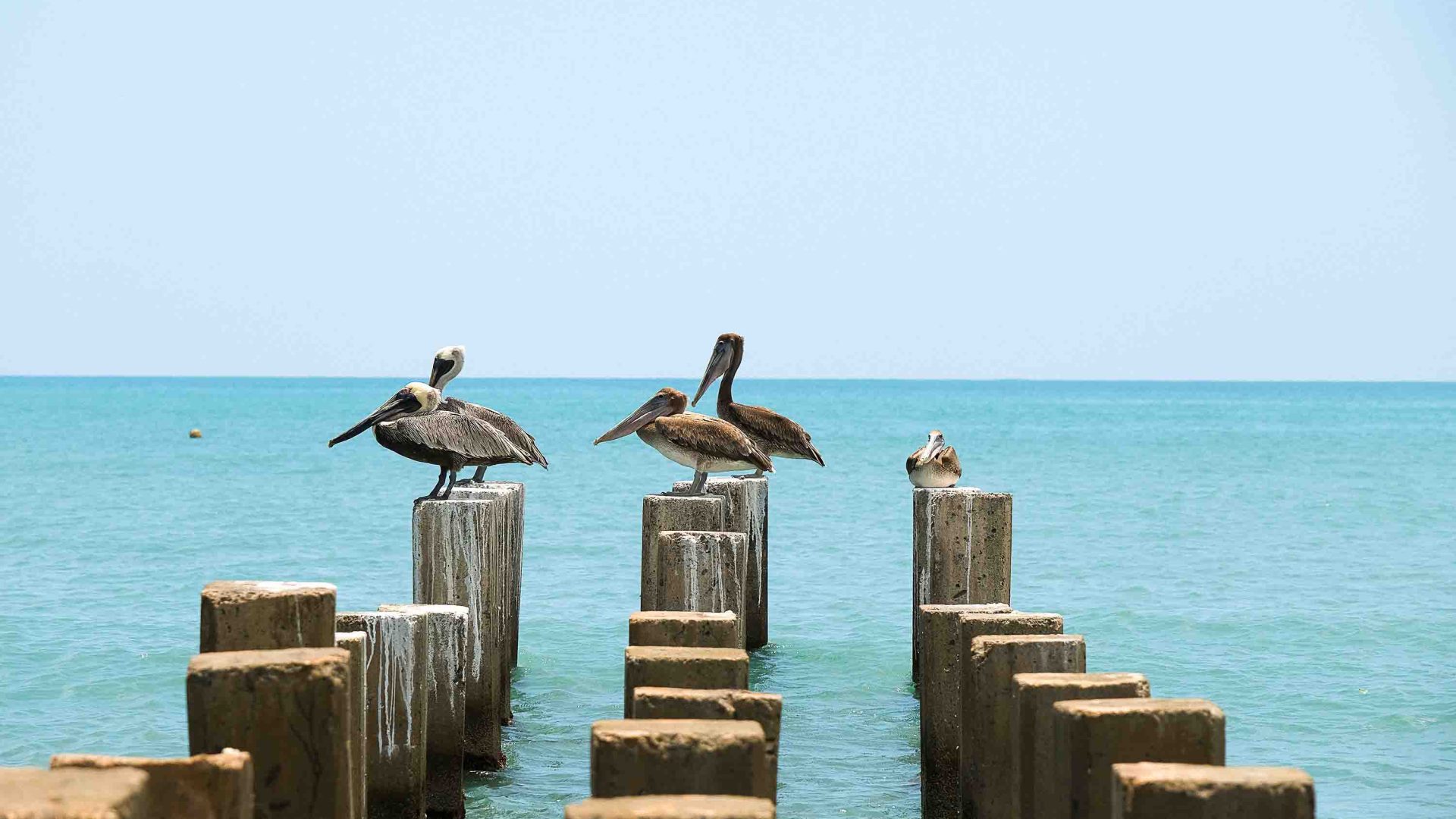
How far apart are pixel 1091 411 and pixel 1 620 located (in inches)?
3273

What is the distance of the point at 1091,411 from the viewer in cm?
9119

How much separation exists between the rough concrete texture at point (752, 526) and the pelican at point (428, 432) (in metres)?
1.82

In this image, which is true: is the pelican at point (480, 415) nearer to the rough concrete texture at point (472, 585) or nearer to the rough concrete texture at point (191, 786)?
the rough concrete texture at point (472, 585)

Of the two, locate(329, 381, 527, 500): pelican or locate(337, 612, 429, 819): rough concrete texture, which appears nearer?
locate(337, 612, 429, 819): rough concrete texture

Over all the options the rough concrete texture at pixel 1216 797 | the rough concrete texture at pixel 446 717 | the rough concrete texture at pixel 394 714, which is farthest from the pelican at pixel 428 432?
the rough concrete texture at pixel 1216 797

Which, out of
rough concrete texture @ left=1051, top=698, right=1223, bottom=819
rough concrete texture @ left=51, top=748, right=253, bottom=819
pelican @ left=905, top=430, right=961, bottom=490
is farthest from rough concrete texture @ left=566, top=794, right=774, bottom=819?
pelican @ left=905, top=430, right=961, bottom=490

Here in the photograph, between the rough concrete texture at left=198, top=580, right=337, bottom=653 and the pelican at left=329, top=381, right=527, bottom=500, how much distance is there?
3.05 m

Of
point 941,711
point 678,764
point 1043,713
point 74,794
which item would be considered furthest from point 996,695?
point 74,794

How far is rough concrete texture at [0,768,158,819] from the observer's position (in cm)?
257

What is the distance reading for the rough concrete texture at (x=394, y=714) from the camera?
5469 millimetres

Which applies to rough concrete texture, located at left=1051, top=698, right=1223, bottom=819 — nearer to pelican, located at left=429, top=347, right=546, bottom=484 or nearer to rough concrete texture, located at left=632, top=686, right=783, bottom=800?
rough concrete texture, located at left=632, top=686, right=783, bottom=800

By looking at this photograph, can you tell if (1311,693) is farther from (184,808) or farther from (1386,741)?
(184,808)

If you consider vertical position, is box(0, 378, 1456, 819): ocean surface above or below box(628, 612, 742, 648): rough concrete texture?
below

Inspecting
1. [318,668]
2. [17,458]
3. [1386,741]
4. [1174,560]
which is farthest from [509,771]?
[17,458]
